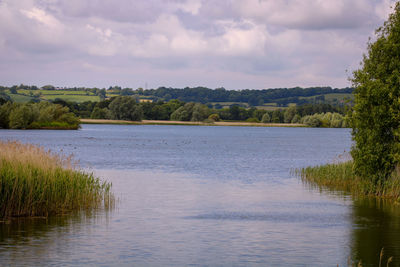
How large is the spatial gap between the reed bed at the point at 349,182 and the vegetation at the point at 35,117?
9872 centimetres

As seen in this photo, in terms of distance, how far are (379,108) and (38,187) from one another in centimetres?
1608

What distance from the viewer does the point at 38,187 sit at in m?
20.9

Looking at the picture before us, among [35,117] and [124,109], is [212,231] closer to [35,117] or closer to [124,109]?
[35,117]

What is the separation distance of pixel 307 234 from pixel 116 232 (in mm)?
6929

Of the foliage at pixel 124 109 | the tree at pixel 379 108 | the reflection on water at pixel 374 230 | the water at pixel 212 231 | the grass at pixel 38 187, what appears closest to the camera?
the water at pixel 212 231

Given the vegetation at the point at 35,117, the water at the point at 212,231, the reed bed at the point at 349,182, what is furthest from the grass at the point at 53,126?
the water at the point at 212,231

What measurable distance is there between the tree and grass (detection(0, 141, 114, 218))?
13.2m

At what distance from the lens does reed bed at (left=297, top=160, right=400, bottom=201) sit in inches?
1079

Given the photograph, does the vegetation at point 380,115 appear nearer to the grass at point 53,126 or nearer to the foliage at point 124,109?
the grass at point 53,126

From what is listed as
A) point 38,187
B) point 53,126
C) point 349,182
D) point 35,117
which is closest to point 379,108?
point 349,182

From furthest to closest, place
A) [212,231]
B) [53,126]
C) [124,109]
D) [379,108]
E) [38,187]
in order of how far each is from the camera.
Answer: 1. [124,109]
2. [53,126]
3. [379,108]
4. [38,187]
5. [212,231]

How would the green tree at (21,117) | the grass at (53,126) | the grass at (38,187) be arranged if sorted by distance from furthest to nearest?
1. the grass at (53,126)
2. the green tree at (21,117)
3. the grass at (38,187)

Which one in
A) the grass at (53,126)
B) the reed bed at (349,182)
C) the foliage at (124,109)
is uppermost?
the foliage at (124,109)

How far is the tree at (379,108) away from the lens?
87.2 ft
